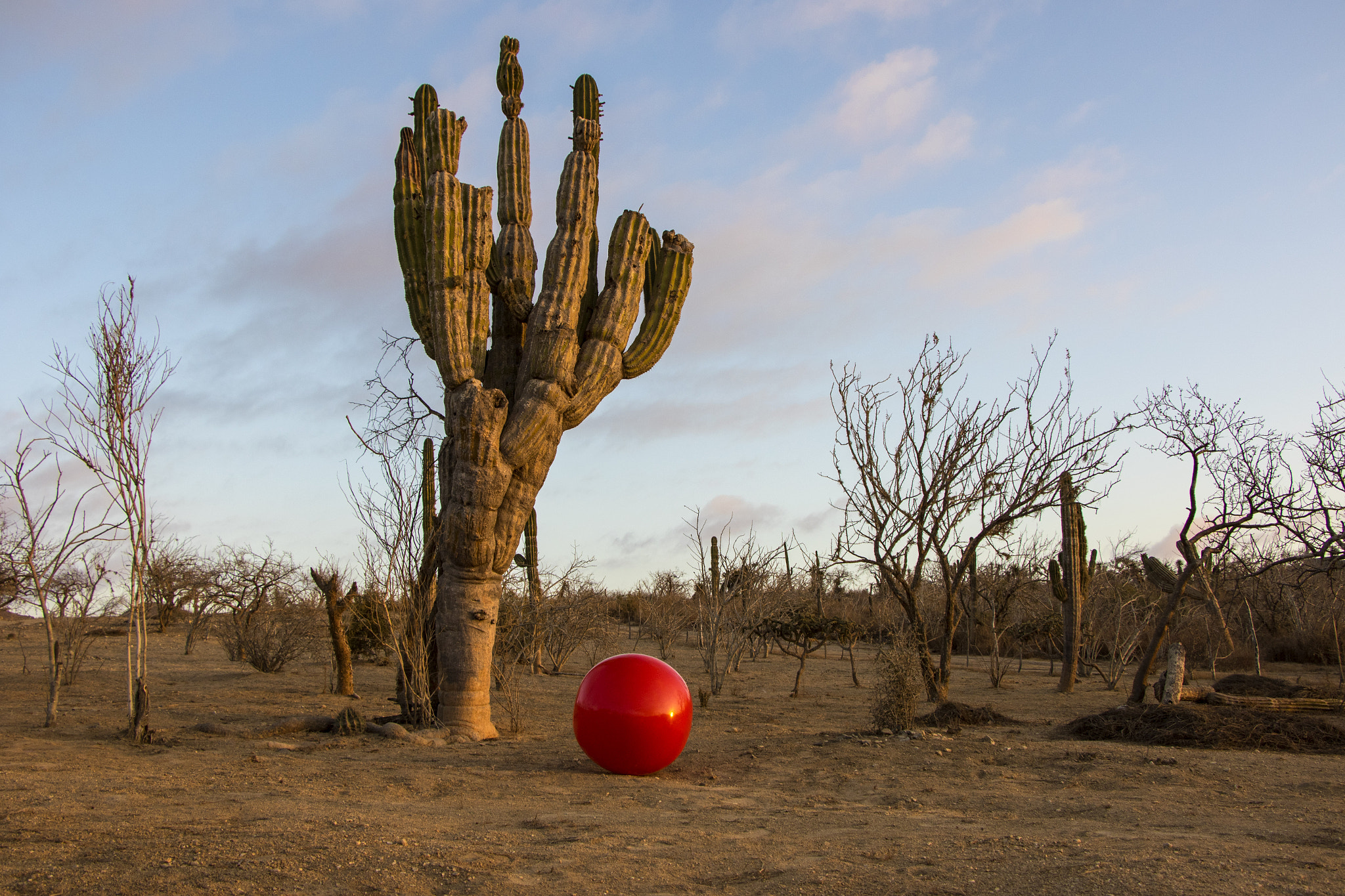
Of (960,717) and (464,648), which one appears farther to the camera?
(960,717)

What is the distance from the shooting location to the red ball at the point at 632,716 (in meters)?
7.08

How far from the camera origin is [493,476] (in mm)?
9039

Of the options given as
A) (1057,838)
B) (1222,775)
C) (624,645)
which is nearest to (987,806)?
(1057,838)

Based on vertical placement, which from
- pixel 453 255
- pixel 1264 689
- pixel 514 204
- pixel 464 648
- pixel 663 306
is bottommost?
pixel 1264 689

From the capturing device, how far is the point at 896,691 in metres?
9.09

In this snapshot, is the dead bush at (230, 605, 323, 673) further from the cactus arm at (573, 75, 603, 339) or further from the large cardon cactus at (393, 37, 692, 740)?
the cactus arm at (573, 75, 603, 339)

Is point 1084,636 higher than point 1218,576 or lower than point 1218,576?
lower

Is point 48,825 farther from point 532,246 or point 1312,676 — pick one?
point 1312,676

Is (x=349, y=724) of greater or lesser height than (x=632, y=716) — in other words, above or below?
below

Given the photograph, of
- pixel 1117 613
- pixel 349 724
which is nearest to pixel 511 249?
pixel 349 724

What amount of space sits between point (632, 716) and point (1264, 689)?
10488 mm

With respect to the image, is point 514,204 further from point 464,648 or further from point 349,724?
point 349,724

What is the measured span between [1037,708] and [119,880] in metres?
11.7

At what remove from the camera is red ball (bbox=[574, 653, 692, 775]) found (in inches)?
279
